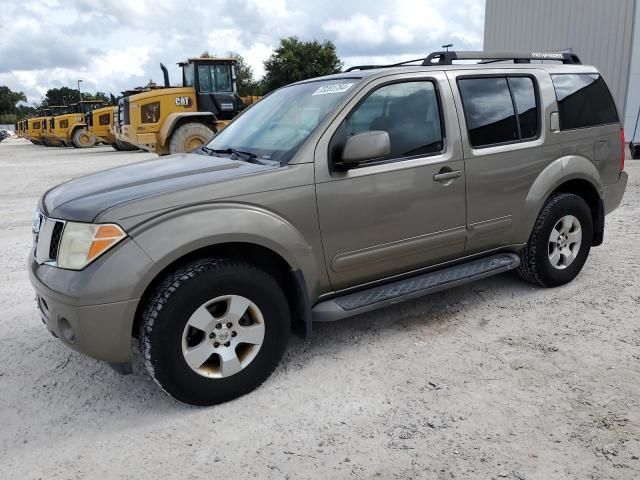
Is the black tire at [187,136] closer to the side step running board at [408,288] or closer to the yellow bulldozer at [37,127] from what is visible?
the side step running board at [408,288]

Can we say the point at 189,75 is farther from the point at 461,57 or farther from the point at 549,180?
the point at 549,180

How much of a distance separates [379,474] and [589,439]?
40.0 inches

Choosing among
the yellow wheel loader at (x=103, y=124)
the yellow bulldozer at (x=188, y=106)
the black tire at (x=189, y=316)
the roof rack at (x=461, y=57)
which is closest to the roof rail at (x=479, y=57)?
the roof rack at (x=461, y=57)

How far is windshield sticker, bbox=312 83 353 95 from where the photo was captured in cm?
356

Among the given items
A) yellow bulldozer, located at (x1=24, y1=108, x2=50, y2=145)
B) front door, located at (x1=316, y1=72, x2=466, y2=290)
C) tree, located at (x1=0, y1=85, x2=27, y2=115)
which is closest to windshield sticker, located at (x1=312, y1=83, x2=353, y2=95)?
front door, located at (x1=316, y1=72, x2=466, y2=290)

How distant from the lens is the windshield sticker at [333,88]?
356cm

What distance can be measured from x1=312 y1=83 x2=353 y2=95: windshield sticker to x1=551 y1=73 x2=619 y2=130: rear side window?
6.12ft

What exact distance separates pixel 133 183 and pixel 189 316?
86cm

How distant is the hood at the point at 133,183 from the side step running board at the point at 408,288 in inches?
35.7

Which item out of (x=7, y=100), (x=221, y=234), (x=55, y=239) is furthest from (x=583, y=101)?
(x=7, y=100)

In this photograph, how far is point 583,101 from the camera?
4.55 meters

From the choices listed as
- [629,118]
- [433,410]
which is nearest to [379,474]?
[433,410]

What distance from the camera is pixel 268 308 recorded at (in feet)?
10.0

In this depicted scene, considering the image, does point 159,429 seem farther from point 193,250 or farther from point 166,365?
point 193,250
